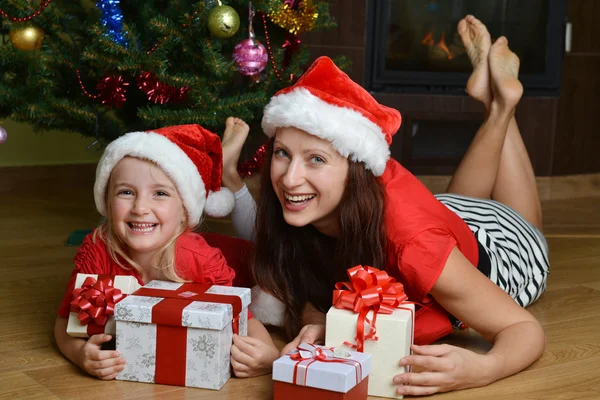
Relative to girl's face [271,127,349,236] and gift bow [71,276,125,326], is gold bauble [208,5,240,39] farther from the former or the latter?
gift bow [71,276,125,326]

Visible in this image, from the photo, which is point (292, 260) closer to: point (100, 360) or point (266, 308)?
point (266, 308)

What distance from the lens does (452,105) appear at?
11.9 ft

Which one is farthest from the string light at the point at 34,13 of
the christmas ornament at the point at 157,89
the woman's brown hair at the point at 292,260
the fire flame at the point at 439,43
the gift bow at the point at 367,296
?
the fire flame at the point at 439,43

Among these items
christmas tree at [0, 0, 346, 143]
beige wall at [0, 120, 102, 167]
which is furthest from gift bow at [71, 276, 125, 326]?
beige wall at [0, 120, 102, 167]

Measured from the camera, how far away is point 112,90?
2299 millimetres

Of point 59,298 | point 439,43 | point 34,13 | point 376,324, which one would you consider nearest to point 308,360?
point 376,324

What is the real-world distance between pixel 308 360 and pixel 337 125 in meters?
0.45

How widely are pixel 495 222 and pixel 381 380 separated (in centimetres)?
74

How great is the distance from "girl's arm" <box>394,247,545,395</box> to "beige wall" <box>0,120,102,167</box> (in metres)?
2.32

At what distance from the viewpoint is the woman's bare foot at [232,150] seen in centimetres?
207

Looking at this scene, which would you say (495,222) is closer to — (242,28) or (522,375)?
(522,375)

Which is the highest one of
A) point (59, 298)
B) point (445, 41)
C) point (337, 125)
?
point (445, 41)

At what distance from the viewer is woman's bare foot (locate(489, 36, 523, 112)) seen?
88.4 inches

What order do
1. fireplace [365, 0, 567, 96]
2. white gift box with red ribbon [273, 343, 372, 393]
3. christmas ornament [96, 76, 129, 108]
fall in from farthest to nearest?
fireplace [365, 0, 567, 96] → christmas ornament [96, 76, 129, 108] → white gift box with red ribbon [273, 343, 372, 393]
